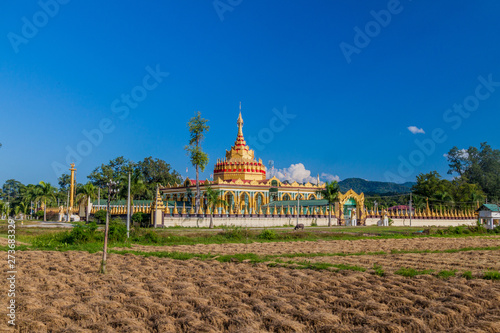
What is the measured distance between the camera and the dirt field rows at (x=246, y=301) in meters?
9.52

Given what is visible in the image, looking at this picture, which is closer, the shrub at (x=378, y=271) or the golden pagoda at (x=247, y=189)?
the shrub at (x=378, y=271)

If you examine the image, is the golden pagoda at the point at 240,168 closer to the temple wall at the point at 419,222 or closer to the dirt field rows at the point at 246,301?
the temple wall at the point at 419,222

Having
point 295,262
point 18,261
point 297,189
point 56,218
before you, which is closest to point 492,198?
point 297,189

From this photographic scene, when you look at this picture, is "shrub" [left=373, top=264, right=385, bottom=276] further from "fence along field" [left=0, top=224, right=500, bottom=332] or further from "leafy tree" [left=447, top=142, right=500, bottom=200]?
"leafy tree" [left=447, top=142, right=500, bottom=200]

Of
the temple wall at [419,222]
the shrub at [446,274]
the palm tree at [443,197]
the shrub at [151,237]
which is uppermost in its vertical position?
the palm tree at [443,197]

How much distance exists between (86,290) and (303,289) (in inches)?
240

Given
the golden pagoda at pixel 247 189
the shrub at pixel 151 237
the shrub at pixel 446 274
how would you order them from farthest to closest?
the golden pagoda at pixel 247 189 < the shrub at pixel 151 237 < the shrub at pixel 446 274

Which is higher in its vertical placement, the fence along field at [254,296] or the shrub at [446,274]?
the shrub at [446,274]

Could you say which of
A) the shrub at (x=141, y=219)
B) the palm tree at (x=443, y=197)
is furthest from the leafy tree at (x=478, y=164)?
the shrub at (x=141, y=219)

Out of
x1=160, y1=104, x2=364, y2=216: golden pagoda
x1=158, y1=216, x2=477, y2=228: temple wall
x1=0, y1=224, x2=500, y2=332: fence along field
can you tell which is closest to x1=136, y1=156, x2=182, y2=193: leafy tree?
x1=160, y1=104, x2=364, y2=216: golden pagoda

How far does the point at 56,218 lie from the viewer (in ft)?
218

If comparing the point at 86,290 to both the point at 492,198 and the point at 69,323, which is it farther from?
the point at 492,198

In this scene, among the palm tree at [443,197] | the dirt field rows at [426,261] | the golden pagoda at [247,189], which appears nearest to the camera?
the dirt field rows at [426,261]

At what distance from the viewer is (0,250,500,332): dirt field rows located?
9523 millimetres
